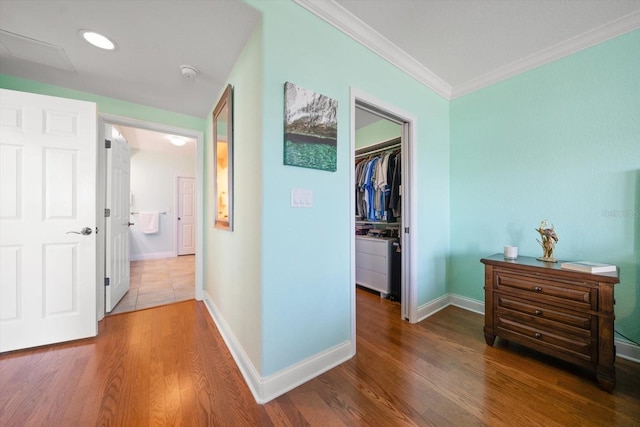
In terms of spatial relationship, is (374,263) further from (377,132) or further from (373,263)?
(377,132)

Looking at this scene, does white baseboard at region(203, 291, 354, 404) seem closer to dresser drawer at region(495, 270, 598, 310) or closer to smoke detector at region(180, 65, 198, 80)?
dresser drawer at region(495, 270, 598, 310)

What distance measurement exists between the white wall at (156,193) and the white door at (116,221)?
2747mm

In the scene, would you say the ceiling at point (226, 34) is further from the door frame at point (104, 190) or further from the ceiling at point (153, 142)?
the ceiling at point (153, 142)

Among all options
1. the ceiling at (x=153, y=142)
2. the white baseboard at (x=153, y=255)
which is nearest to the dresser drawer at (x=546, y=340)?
the ceiling at (x=153, y=142)

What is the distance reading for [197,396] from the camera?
136 cm

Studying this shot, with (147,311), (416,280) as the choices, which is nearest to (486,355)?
(416,280)

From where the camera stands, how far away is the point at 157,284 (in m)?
3.45

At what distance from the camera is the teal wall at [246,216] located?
54.1 inches

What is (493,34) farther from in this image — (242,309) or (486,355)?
(242,309)

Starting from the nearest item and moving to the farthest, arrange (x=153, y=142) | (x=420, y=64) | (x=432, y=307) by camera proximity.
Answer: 1. (x=420, y=64)
2. (x=432, y=307)
3. (x=153, y=142)

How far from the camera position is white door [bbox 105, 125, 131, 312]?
2420 millimetres

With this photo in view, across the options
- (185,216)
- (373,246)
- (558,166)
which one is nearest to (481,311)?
(373,246)

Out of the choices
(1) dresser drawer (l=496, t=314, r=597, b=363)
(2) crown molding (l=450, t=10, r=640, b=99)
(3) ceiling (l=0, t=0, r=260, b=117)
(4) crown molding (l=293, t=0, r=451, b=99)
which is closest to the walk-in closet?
(4) crown molding (l=293, t=0, r=451, b=99)

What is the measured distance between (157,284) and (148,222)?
102 inches
